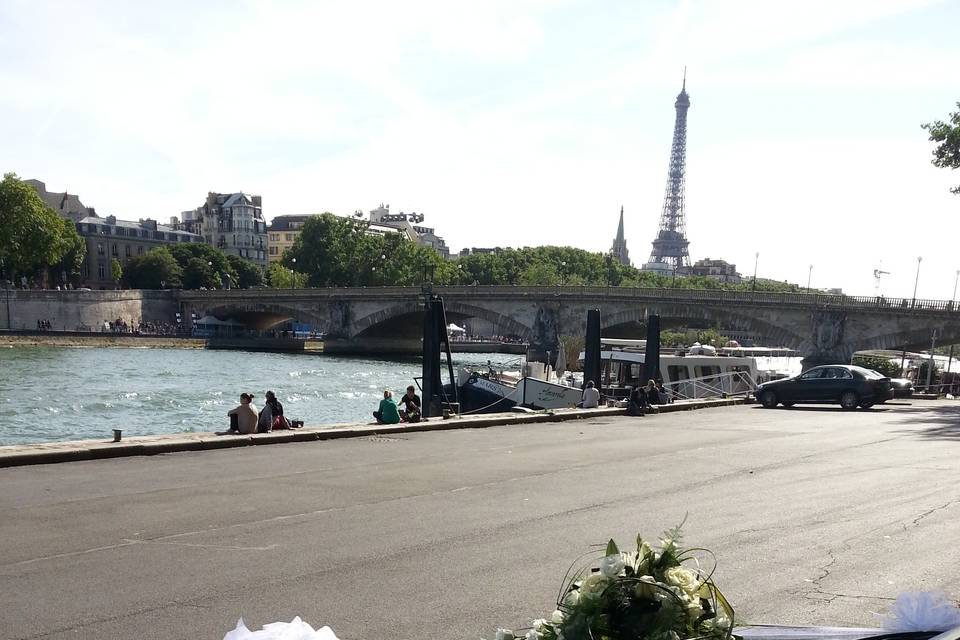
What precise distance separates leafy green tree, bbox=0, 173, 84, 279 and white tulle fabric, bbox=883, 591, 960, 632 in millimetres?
91811

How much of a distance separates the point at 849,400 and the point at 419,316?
60178mm

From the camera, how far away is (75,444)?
12.5 meters

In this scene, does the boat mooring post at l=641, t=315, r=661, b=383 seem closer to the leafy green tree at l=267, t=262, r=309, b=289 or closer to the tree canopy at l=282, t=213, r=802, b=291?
the tree canopy at l=282, t=213, r=802, b=291

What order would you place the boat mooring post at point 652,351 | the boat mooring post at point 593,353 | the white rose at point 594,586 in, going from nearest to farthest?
the white rose at point 594,586
the boat mooring post at point 593,353
the boat mooring post at point 652,351

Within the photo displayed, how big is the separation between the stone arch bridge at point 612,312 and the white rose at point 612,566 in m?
48.3

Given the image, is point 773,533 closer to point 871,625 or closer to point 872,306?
point 871,625

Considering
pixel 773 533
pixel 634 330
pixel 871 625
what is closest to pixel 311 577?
pixel 871 625

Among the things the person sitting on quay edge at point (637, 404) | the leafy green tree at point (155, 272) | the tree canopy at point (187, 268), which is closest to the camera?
the person sitting on quay edge at point (637, 404)

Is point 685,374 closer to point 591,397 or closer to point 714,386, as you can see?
point 714,386

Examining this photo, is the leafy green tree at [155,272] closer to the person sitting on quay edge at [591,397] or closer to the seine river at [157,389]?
the seine river at [157,389]

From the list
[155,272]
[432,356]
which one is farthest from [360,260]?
[432,356]

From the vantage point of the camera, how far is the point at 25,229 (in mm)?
84500

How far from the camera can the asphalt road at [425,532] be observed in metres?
5.86

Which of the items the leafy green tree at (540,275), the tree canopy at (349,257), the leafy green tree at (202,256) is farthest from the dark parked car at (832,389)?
the leafy green tree at (202,256)
